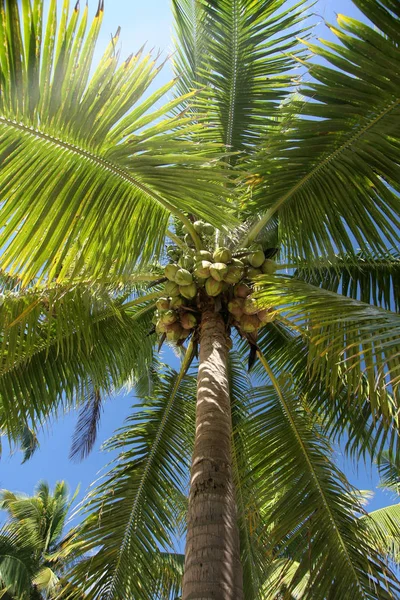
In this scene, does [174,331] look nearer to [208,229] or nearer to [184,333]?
[184,333]

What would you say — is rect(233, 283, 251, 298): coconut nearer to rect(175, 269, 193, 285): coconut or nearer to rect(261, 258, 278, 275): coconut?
rect(261, 258, 278, 275): coconut

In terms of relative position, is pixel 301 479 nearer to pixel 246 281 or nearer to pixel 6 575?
pixel 246 281

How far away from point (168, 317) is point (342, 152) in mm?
1939

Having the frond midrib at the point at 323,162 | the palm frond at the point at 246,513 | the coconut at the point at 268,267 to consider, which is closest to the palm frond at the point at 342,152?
the frond midrib at the point at 323,162

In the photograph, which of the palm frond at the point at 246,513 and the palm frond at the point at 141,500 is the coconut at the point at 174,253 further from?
the palm frond at the point at 246,513

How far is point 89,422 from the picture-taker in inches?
458

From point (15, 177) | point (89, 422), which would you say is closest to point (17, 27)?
point (15, 177)

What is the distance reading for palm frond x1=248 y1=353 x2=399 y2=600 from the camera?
3.70 meters

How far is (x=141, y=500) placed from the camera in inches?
194

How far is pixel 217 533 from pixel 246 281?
2.11 meters

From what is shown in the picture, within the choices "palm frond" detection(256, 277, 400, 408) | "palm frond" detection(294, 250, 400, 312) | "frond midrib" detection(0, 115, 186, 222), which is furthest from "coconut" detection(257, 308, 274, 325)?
"frond midrib" detection(0, 115, 186, 222)

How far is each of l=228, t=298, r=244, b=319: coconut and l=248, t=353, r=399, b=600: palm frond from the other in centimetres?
94

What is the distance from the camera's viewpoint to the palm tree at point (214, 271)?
2.89m

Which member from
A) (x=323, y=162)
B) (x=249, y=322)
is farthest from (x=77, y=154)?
(x=249, y=322)
